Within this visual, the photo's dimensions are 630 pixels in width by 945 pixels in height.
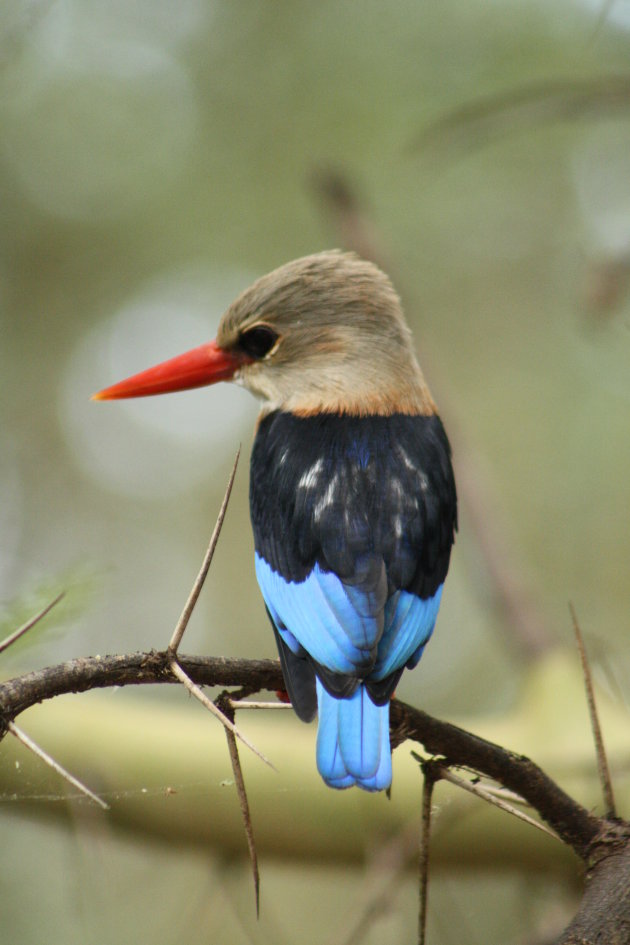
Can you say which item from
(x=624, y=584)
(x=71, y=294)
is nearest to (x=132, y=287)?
(x=71, y=294)

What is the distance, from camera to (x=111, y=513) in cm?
839

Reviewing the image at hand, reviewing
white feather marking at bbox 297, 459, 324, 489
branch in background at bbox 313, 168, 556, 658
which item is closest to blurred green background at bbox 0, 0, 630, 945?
branch in background at bbox 313, 168, 556, 658

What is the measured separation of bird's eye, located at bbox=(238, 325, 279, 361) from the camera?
10.5 ft

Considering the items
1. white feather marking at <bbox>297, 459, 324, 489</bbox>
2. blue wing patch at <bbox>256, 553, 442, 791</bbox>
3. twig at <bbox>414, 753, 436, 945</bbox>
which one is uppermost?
white feather marking at <bbox>297, 459, 324, 489</bbox>

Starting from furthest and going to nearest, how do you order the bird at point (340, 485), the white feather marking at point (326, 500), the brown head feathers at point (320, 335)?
the brown head feathers at point (320, 335) < the white feather marking at point (326, 500) < the bird at point (340, 485)

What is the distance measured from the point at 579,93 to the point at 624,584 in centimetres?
357

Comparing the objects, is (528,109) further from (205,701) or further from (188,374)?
(205,701)

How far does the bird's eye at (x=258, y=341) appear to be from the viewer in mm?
3203

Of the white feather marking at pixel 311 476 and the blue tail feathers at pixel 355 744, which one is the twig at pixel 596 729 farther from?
the white feather marking at pixel 311 476

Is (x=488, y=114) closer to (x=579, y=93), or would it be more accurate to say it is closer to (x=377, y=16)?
(x=579, y=93)

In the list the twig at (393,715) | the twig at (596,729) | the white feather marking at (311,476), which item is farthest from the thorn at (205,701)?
the white feather marking at (311,476)

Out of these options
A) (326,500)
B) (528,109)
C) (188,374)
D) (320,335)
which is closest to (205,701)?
(326,500)

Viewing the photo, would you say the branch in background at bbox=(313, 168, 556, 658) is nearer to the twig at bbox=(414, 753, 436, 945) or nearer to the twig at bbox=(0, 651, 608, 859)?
the twig at bbox=(0, 651, 608, 859)

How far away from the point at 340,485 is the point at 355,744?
2.54ft
